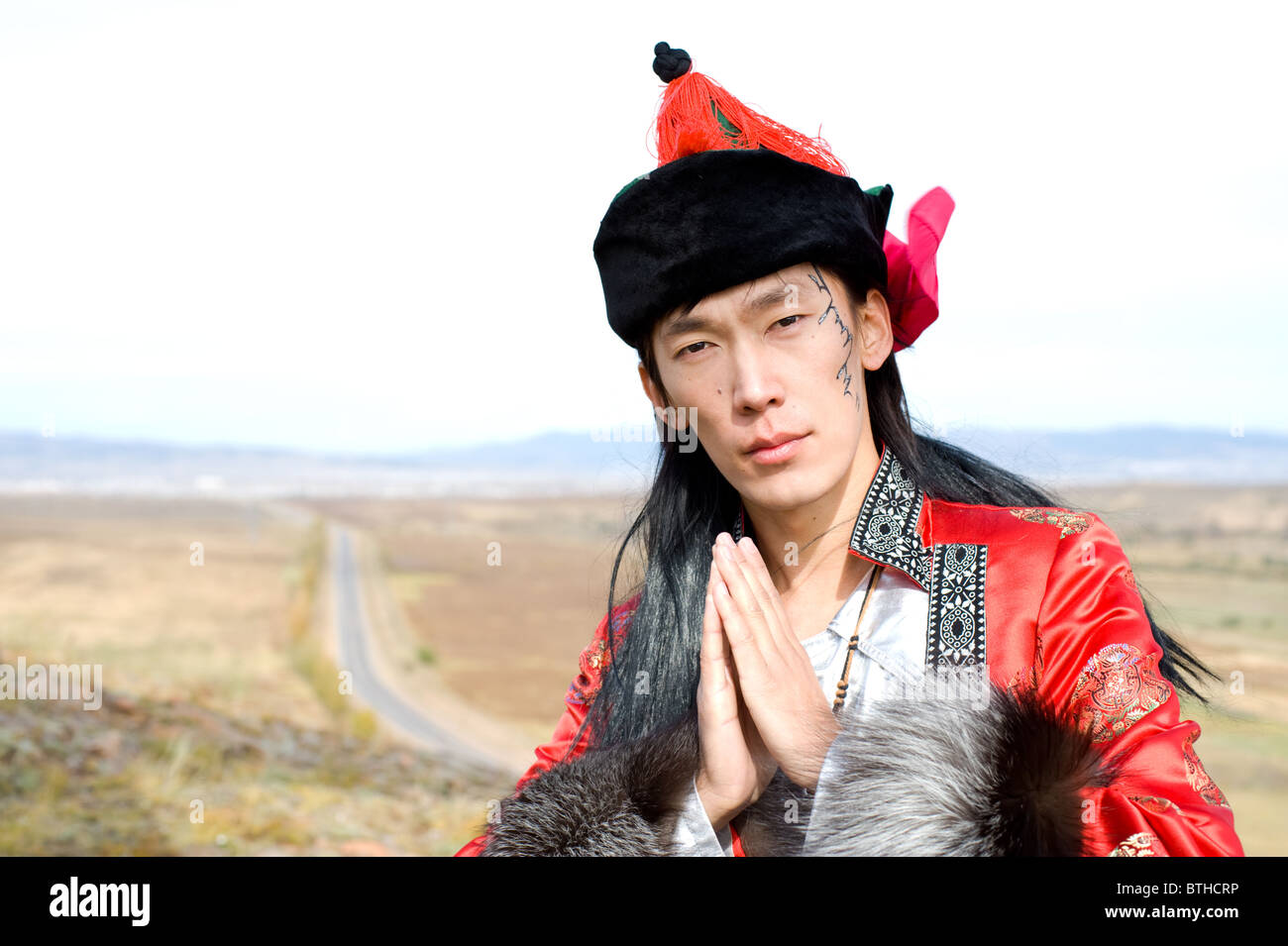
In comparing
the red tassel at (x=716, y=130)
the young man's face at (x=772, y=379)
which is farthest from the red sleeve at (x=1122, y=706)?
the red tassel at (x=716, y=130)

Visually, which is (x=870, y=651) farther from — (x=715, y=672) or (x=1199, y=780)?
(x=1199, y=780)

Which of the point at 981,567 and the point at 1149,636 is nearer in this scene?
the point at 1149,636

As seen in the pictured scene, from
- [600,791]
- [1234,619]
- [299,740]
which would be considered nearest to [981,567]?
[600,791]

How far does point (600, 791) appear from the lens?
215 centimetres

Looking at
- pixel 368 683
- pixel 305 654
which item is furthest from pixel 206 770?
pixel 305 654

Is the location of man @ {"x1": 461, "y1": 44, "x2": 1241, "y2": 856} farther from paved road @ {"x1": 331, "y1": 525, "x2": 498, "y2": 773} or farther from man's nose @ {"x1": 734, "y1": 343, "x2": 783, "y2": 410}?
paved road @ {"x1": 331, "y1": 525, "x2": 498, "y2": 773}

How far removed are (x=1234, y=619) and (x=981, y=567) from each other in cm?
4868

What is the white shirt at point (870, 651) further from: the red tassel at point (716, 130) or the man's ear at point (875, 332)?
the red tassel at point (716, 130)

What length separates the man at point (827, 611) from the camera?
1.84m

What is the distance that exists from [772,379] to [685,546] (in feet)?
2.17

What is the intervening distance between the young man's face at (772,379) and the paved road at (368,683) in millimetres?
20416

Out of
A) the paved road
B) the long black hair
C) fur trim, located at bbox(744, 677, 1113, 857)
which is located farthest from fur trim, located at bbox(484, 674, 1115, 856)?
the paved road

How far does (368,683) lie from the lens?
43.7 m
